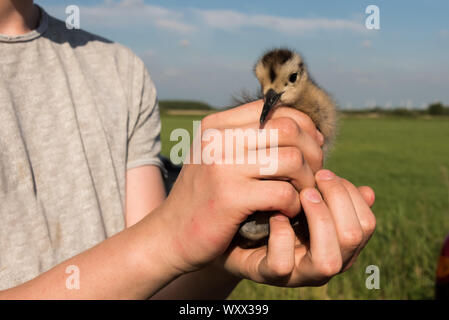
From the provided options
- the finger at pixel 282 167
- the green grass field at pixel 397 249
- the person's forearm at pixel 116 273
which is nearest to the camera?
the finger at pixel 282 167

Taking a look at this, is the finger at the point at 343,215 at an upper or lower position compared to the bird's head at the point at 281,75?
lower

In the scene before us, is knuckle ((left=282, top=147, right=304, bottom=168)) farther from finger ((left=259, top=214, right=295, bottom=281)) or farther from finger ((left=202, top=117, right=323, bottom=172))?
finger ((left=259, top=214, right=295, bottom=281))

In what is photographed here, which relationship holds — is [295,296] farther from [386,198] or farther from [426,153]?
[426,153]

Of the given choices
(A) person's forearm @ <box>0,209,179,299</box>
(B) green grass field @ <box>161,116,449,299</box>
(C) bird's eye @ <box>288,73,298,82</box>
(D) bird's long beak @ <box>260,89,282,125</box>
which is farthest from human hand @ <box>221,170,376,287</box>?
(B) green grass field @ <box>161,116,449,299</box>

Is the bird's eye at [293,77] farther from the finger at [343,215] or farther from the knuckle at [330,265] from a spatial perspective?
the knuckle at [330,265]

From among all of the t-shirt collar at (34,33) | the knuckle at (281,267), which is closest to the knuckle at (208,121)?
the knuckle at (281,267)

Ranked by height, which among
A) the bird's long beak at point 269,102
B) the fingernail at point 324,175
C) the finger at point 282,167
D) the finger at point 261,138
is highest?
the bird's long beak at point 269,102

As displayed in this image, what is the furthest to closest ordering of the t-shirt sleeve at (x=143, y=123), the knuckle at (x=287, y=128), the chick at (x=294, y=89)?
the t-shirt sleeve at (x=143, y=123)
the chick at (x=294, y=89)
the knuckle at (x=287, y=128)
